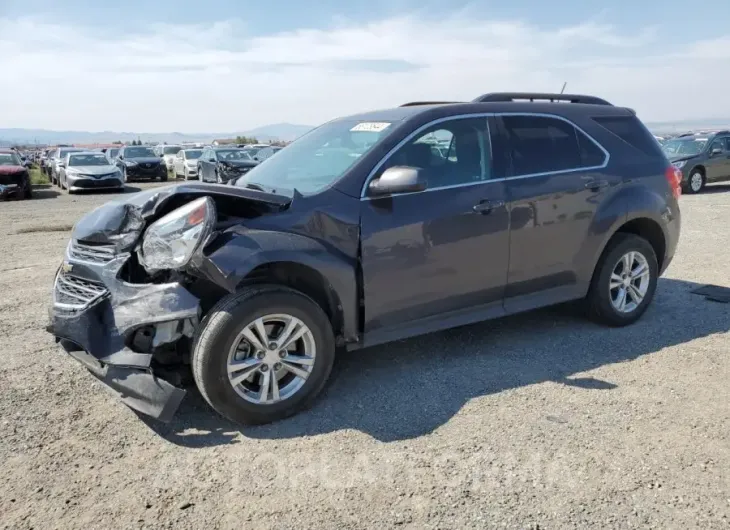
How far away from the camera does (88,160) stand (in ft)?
71.8

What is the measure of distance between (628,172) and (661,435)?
248 cm

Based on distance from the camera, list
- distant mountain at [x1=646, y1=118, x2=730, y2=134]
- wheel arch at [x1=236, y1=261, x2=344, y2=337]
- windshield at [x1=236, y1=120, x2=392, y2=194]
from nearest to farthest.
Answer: wheel arch at [x1=236, y1=261, x2=344, y2=337], windshield at [x1=236, y1=120, x2=392, y2=194], distant mountain at [x1=646, y1=118, x2=730, y2=134]

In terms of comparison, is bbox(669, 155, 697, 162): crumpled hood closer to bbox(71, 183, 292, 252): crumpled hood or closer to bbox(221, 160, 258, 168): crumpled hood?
bbox(221, 160, 258, 168): crumpled hood

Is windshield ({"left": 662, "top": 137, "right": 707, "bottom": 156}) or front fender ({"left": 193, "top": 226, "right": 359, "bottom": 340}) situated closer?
front fender ({"left": 193, "top": 226, "right": 359, "bottom": 340})

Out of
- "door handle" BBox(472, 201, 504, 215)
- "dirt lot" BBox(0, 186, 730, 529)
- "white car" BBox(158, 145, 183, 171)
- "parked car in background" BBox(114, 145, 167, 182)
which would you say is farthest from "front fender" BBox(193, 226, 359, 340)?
"white car" BBox(158, 145, 183, 171)

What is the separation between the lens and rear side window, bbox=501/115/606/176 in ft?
14.9

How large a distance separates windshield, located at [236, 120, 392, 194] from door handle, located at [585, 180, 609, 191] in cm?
175

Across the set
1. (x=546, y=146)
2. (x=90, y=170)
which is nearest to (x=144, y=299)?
(x=546, y=146)

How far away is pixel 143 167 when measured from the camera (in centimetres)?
2592

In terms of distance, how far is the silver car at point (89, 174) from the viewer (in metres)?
20.4

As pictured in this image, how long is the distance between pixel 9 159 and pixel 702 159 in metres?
21.7

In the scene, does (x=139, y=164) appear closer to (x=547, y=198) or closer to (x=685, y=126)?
(x=547, y=198)

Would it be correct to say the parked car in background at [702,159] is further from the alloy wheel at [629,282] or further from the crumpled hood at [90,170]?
the crumpled hood at [90,170]

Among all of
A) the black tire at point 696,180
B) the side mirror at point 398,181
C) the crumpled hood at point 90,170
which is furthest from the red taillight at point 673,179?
the crumpled hood at point 90,170
